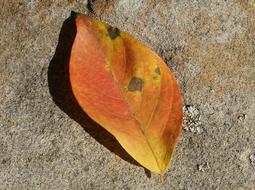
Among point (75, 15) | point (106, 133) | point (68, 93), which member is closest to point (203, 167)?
point (106, 133)

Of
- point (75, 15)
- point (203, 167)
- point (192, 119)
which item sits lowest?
point (203, 167)

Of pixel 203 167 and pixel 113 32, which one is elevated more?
pixel 113 32

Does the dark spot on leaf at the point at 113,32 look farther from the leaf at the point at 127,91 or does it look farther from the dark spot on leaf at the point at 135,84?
the dark spot on leaf at the point at 135,84

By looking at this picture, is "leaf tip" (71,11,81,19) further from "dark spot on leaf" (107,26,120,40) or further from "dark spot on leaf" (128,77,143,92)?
"dark spot on leaf" (128,77,143,92)

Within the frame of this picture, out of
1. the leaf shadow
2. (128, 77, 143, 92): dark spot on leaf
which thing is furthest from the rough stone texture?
(128, 77, 143, 92): dark spot on leaf

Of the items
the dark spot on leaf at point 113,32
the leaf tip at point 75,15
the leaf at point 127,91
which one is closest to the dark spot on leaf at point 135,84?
the leaf at point 127,91

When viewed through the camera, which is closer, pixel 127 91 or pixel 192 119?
pixel 127 91

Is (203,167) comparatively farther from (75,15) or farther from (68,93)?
(75,15)
